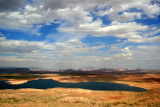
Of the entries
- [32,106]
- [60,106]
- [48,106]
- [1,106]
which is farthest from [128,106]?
[1,106]

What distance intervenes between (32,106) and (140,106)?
994 inches

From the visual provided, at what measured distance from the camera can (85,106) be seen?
2766cm

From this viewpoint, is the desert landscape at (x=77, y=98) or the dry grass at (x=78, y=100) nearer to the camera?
the dry grass at (x=78, y=100)

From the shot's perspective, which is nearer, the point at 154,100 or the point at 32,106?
the point at 32,106

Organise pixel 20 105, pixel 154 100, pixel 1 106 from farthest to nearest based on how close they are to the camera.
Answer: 1. pixel 154 100
2. pixel 20 105
3. pixel 1 106

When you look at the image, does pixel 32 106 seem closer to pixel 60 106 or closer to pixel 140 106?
pixel 60 106

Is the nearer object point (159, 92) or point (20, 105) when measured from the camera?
point (20, 105)

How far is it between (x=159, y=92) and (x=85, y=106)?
24024 millimetres

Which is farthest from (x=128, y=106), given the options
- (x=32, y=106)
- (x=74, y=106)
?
(x=32, y=106)

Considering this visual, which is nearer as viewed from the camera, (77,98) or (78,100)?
(78,100)

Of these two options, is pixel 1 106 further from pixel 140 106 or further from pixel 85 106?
pixel 140 106

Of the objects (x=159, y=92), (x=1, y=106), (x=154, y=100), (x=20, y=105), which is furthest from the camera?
(x=159, y=92)

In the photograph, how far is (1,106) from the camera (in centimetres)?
2538

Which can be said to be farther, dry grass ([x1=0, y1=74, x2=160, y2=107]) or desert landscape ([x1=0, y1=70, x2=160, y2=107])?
desert landscape ([x1=0, y1=70, x2=160, y2=107])
